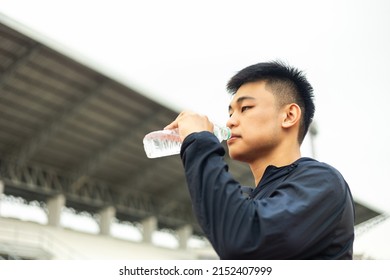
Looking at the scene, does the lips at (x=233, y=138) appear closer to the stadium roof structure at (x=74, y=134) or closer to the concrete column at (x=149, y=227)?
the stadium roof structure at (x=74, y=134)

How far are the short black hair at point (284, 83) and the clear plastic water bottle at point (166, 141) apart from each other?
0.48 feet

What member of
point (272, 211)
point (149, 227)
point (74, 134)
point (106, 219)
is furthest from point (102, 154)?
point (272, 211)

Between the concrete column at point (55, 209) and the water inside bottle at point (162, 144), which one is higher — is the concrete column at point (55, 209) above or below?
above

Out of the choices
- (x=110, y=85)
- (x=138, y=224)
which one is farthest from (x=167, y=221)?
(x=110, y=85)

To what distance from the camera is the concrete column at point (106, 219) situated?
77.4 ft

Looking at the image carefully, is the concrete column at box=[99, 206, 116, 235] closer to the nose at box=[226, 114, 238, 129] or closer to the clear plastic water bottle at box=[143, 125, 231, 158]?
the clear plastic water bottle at box=[143, 125, 231, 158]

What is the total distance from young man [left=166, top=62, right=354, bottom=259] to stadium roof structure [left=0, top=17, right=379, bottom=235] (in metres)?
13.8

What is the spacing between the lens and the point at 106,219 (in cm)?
2403

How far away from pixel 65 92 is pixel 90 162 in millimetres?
4586

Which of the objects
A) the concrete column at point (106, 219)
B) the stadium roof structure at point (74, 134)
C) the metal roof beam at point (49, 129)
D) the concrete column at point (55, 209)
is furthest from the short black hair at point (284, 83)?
the concrete column at point (106, 219)

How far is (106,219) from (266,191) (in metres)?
23.2

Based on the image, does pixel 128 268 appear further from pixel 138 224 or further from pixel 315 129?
pixel 138 224

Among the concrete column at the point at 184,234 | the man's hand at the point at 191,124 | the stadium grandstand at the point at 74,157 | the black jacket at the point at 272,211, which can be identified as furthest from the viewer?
the concrete column at the point at 184,234

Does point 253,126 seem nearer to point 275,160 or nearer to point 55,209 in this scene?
point 275,160
